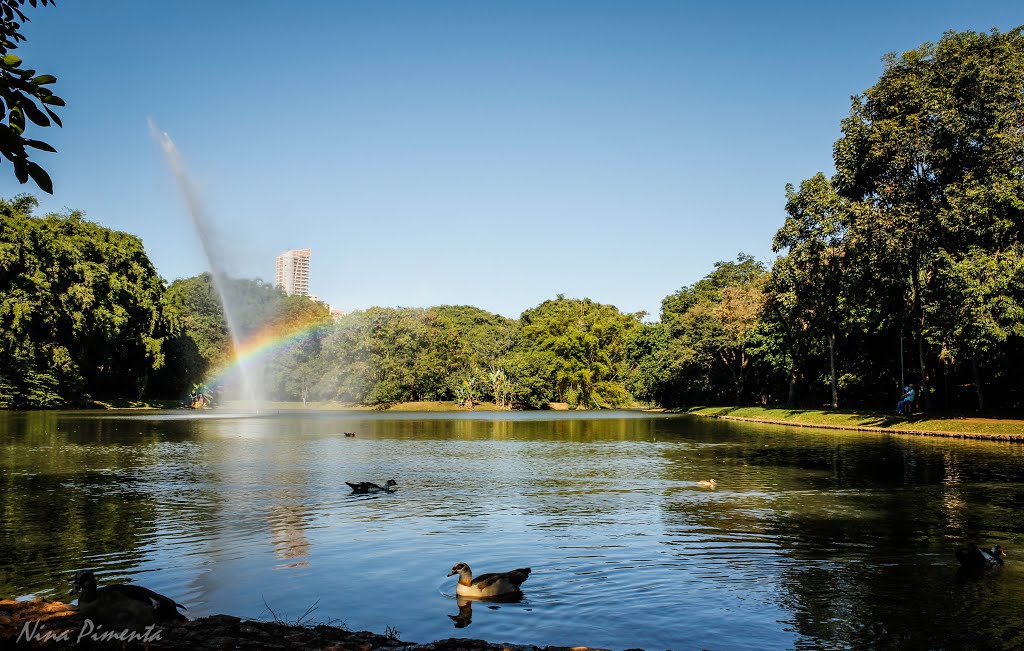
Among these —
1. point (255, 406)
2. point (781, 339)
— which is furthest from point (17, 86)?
point (255, 406)

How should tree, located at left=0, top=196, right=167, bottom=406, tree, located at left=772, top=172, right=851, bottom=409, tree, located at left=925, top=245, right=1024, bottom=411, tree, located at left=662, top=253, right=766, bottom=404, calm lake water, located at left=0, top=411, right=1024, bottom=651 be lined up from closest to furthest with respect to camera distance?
1. calm lake water, located at left=0, top=411, right=1024, bottom=651
2. tree, located at left=925, top=245, right=1024, bottom=411
3. tree, located at left=772, top=172, right=851, bottom=409
4. tree, located at left=0, top=196, right=167, bottom=406
5. tree, located at left=662, top=253, right=766, bottom=404

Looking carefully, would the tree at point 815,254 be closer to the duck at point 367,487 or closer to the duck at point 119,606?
the duck at point 367,487

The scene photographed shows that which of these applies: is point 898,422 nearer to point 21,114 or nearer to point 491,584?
point 491,584

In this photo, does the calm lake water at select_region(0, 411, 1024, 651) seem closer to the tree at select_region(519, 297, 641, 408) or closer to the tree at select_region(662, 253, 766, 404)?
the tree at select_region(662, 253, 766, 404)

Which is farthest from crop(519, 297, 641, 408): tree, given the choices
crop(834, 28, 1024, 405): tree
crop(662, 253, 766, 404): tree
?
crop(834, 28, 1024, 405): tree

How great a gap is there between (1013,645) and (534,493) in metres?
14.5

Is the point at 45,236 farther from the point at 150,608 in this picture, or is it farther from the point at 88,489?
the point at 150,608

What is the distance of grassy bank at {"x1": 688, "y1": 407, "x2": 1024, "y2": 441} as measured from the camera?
4091cm

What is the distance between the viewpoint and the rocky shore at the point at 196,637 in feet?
24.5

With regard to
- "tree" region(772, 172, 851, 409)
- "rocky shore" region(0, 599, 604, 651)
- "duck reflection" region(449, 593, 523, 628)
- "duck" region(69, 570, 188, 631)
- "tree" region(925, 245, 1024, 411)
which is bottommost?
"duck reflection" region(449, 593, 523, 628)

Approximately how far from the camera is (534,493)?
22.1 metres

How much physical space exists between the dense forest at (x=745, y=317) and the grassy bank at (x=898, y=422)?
11.3 ft

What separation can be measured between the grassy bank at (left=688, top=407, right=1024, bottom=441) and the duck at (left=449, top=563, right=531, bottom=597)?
3884 cm
